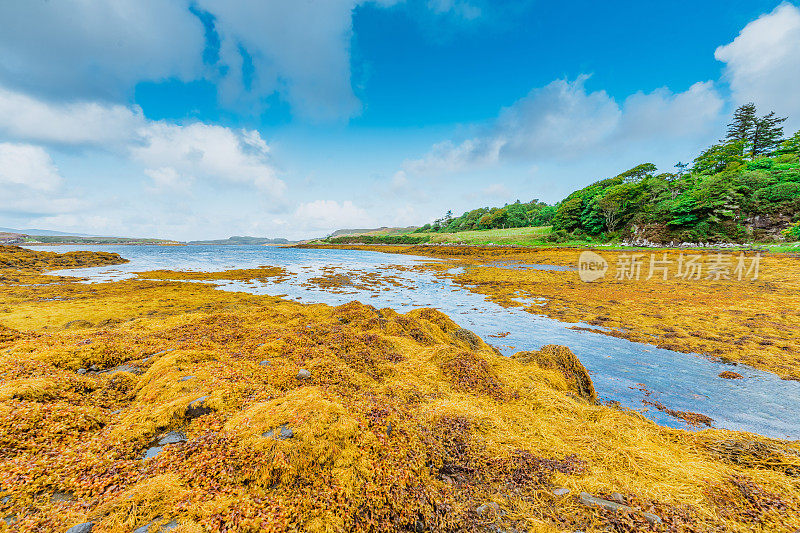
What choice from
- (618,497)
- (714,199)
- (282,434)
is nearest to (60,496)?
(282,434)

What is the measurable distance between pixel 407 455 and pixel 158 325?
931cm

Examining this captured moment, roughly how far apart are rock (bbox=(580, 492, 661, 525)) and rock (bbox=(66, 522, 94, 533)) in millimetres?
4312

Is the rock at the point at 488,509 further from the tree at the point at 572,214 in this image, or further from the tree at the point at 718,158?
the tree at the point at 718,158

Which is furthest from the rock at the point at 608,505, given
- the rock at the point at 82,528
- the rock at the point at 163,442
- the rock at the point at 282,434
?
the rock at the point at 163,442

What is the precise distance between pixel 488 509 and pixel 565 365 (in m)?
4.87

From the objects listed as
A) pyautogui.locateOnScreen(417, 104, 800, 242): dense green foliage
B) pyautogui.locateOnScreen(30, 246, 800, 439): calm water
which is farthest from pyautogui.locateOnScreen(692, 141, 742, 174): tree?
pyautogui.locateOnScreen(30, 246, 800, 439): calm water

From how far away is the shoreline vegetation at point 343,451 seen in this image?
2428 millimetres

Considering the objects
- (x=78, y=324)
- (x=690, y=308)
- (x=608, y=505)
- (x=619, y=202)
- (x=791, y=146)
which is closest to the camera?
(x=608, y=505)

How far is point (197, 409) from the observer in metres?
3.70

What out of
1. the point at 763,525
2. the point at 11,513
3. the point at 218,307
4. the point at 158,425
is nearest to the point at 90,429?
the point at 158,425

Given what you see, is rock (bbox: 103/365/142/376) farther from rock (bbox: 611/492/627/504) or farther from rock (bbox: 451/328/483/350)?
rock (bbox: 611/492/627/504)

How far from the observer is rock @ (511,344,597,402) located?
612cm

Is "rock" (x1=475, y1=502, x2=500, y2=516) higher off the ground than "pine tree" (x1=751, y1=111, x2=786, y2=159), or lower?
lower

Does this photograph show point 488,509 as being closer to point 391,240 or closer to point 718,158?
point 718,158
